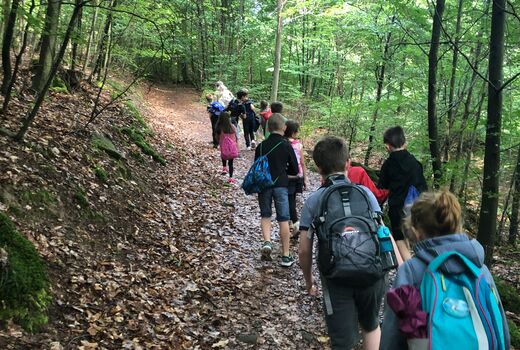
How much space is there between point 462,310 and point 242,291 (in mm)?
3852

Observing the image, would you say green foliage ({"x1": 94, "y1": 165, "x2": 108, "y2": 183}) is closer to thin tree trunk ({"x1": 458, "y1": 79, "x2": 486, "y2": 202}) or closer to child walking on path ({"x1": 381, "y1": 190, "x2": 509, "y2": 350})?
child walking on path ({"x1": 381, "y1": 190, "x2": 509, "y2": 350})

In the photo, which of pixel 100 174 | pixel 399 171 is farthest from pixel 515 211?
pixel 100 174

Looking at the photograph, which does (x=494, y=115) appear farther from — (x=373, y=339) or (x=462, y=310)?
(x=462, y=310)

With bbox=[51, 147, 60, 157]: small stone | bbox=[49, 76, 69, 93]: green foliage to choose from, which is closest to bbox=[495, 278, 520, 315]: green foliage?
bbox=[51, 147, 60, 157]: small stone

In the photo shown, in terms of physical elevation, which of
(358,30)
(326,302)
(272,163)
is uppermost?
(358,30)

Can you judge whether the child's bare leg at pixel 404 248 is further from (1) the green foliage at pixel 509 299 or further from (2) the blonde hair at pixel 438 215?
(2) the blonde hair at pixel 438 215

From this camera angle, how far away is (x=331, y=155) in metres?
3.36

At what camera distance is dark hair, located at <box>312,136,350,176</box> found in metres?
3.35

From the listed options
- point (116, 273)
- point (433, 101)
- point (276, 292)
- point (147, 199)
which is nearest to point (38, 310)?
point (116, 273)

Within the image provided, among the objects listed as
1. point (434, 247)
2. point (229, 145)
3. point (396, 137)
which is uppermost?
point (396, 137)

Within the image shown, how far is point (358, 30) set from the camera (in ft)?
46.1

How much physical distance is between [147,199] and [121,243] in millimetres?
1936

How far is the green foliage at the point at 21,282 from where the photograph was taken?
11.4 ft

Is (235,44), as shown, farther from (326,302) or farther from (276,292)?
(326,302)
